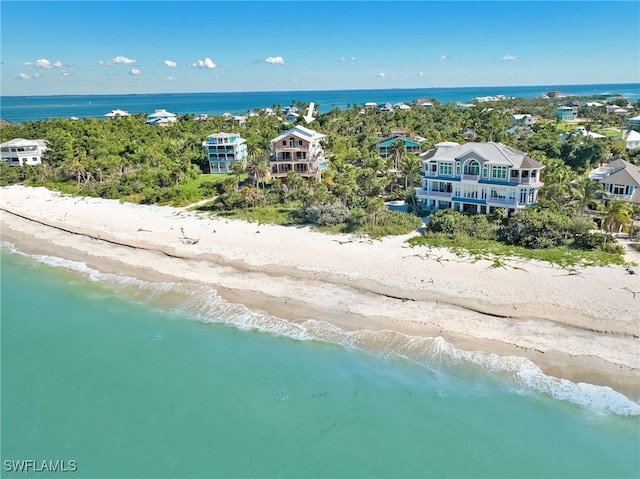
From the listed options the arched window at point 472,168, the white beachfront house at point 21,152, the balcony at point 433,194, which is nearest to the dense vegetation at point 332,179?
the balcony at point 433,194

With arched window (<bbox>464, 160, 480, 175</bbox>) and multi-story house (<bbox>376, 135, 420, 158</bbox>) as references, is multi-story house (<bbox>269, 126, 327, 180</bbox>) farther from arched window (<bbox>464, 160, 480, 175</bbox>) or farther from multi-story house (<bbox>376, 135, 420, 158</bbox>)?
arched window (<bbox>464, 160, 480, 175</bbox>)

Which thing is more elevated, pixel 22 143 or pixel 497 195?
pixel 22 143

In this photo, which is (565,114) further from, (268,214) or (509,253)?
(509,253)

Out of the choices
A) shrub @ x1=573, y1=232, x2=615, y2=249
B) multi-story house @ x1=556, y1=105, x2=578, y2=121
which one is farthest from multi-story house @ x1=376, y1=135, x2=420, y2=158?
multi-story house @ x1=556, y1=105, x2=578, y2=121

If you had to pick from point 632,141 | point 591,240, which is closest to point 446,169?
point 591,240

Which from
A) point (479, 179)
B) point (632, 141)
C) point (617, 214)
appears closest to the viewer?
point (617, 214)
